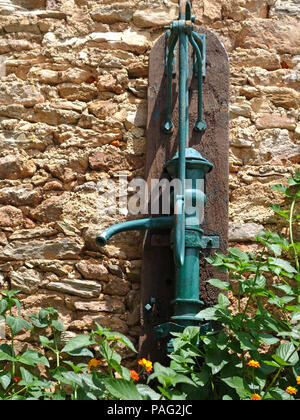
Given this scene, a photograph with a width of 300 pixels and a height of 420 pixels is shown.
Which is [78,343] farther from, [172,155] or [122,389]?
[172,155]

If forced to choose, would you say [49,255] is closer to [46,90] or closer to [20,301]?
[20,301]

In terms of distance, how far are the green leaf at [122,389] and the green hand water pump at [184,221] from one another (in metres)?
0.40

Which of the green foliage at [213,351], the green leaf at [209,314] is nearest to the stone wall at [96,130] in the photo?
the green foliage at [213,351]

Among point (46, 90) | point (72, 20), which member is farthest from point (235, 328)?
point (72, 20)

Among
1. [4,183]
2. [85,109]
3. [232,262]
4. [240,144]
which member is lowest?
[232,262]

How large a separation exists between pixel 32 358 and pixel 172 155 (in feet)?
2.92

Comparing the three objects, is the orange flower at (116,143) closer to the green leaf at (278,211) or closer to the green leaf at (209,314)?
the green leaf at (278,211)

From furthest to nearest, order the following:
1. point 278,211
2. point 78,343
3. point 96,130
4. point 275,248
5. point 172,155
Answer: point 96,130 < point 172,155 < point 278,211 < point 275,248 < point 78,343

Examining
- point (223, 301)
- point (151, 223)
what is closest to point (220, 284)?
point (223, 301)

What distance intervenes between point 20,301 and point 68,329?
21 cm

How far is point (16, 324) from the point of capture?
1.94 m

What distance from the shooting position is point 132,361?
2.05 m

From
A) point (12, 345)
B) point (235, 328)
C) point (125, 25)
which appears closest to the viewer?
point (235, 328)

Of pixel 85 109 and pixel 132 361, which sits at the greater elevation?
pixel 85 109
